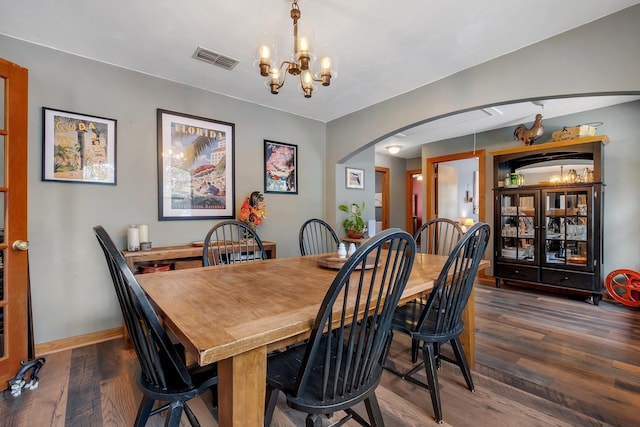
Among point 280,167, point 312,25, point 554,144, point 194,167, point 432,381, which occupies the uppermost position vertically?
point 312,25

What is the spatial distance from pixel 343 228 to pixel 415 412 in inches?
110

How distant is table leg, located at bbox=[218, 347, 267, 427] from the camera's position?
863 millimetres

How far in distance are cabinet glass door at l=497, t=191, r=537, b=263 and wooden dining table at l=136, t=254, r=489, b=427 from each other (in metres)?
3.21

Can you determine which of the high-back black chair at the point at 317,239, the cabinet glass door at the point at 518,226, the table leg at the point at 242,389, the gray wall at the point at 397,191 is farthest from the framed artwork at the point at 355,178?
the table leg at the point at 242,389

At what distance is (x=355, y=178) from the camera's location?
176 inches

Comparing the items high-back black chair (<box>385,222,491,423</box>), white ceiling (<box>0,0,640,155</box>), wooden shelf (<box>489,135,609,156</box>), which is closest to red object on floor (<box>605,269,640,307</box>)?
wooden shelf (<box>489,135,609,156</box>)

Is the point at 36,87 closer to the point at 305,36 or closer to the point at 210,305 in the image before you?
the point at 305,36

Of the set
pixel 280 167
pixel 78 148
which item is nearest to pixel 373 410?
pixel 78 148

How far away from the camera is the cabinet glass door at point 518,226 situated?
4.00 meters

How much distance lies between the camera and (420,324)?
1544 mm

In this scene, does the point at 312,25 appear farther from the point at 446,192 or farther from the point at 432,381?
the point at 446,192

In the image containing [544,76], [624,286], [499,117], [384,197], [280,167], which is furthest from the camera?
[384,197]

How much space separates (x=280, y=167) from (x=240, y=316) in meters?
2.87

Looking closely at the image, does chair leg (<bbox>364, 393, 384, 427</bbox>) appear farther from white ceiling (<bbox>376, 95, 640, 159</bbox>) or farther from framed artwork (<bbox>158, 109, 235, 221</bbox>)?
white ceiling (<bbox>376, 95, 640, 159</bbox>)
